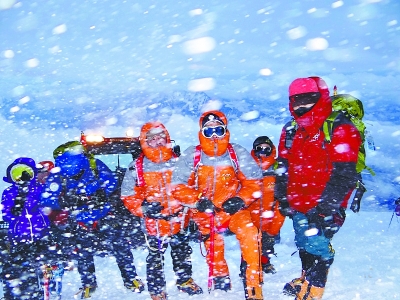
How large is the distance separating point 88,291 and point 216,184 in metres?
2.41

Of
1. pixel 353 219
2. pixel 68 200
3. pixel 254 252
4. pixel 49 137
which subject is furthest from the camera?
pixel 49 137

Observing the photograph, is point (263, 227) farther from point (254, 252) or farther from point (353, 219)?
point (353, 219)

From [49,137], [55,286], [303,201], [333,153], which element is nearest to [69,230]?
[55,286]

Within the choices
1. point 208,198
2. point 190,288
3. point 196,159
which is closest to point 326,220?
point 208,198

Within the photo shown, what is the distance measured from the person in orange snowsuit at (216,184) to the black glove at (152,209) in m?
0.28

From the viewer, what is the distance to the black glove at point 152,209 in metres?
4.46

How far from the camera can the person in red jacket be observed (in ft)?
12.1

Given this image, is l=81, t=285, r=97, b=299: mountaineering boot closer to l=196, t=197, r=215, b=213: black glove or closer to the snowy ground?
the snowy ground

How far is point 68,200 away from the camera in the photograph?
5.03 m

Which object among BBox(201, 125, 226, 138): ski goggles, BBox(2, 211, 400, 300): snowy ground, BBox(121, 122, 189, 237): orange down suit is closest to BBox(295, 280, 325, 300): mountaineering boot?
BBox(2, 211, 400, 300): snowy ground

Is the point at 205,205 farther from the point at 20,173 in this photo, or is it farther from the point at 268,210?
the point at 20,173

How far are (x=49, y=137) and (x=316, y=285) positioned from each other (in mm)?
52573

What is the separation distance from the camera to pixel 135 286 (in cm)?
521

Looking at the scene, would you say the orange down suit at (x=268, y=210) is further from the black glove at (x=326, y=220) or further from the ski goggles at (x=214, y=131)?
the black glove at (x=326, y=220)
